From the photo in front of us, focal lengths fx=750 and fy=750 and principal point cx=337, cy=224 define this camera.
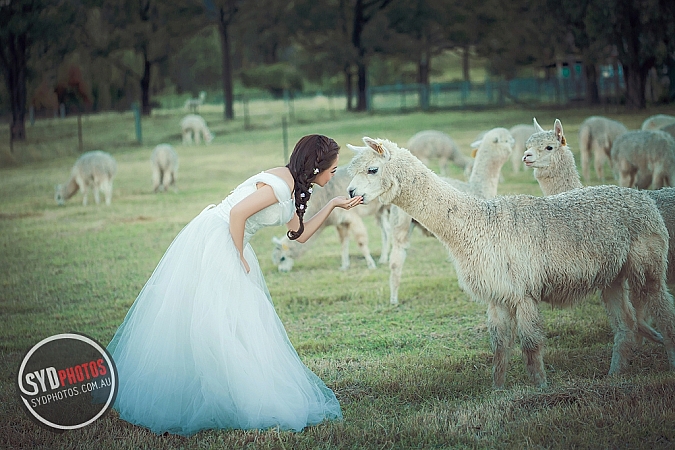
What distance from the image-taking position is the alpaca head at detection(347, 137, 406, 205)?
4098mm

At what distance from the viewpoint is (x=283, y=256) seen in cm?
825

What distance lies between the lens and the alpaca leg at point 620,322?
14.6ft

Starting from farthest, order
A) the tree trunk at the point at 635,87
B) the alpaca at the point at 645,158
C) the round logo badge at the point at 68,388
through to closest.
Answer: the tree trunk at the point at 635,87 → the alpaca at the point at 645,158 → the round logo badge at the point at 68,388

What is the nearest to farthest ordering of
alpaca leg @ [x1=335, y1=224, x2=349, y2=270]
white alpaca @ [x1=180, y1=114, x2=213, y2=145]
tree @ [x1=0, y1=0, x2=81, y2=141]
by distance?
alpaca leg @ [x1=335, y1=224, x2=349, y2=270] < tree @ [x1=0, y1=0, x2=81, y2=141] < white alpaca @ [x1=180, y1=114, x2=213, y2=145]

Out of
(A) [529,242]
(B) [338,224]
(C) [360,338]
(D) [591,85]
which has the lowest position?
(C) [360,338]

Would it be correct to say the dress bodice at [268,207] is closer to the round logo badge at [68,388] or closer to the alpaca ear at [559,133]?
the round logo badge at [68,388]

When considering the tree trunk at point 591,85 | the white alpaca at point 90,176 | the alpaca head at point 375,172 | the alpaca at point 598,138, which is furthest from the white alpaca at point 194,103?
the alpaca head at point 375,172

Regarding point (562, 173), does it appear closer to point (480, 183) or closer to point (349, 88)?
point (480, 183)

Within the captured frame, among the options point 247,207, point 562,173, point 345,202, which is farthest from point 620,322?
point 247,207

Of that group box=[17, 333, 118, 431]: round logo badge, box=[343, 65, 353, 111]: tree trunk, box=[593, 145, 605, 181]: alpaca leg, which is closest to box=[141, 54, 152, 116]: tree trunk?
box=[343, 65, 353, 111]: tree trunk

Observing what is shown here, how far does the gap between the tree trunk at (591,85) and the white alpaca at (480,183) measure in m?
12.4

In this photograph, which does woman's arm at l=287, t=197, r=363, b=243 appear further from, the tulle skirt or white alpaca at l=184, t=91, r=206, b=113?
white alpaca at l=184, t=91, r=206, b=113

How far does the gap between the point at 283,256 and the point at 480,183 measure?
2553mm

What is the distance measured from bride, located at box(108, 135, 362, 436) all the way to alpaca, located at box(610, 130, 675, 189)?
20.1 feet
